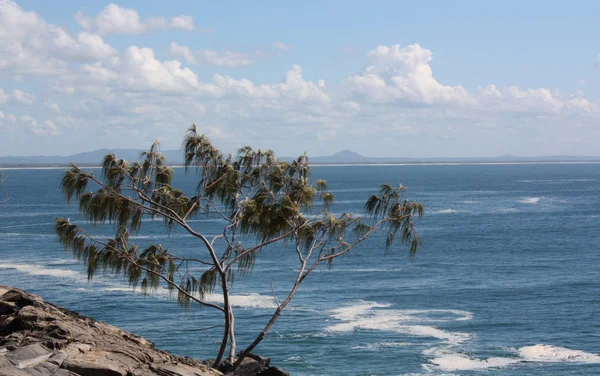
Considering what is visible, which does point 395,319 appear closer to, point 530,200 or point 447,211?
point 447,211

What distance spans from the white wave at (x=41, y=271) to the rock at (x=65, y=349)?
46.2 meters

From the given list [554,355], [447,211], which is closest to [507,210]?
[447,211]

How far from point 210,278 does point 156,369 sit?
18.9ft

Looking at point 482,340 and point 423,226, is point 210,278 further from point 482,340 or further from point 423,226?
point 423,226

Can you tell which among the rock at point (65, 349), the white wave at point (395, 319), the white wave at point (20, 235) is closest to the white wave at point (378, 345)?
the white wave at point (395, 319)

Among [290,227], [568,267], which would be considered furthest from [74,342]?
[568,267]

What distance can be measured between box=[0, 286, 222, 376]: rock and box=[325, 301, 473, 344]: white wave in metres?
29.2

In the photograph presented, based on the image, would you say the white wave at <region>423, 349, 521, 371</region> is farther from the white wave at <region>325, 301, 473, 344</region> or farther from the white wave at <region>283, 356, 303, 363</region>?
the white wave at <region>283, 356, 303, 363</region>

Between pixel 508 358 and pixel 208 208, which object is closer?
pixel 208 208

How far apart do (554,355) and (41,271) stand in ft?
138

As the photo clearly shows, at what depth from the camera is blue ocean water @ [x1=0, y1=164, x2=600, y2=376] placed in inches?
1609

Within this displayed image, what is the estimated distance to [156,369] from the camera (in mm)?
16109

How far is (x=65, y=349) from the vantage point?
15.6 metres

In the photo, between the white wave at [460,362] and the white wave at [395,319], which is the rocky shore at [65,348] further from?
the white wave at [395,319]
